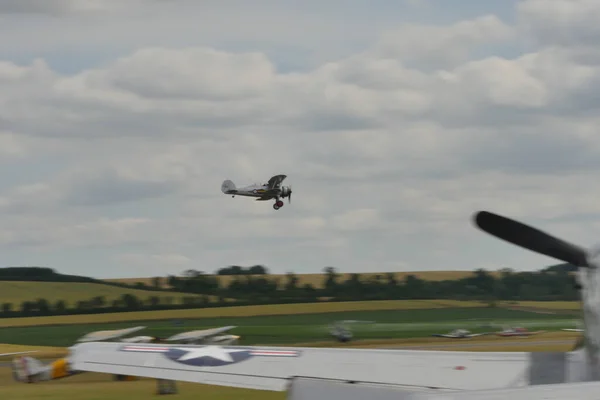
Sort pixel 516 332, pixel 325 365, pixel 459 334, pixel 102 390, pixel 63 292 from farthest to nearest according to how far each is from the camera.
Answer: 1. pixel 63 292
2. pixel 459 334
3. pixel 516 332
4. pixel 102 390
5. pixel 325 365

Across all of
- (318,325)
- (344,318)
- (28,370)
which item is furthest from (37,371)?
(344,318)

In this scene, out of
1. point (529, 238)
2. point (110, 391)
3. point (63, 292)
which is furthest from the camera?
point (63, 292)

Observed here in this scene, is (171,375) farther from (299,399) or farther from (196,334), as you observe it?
(196,334)

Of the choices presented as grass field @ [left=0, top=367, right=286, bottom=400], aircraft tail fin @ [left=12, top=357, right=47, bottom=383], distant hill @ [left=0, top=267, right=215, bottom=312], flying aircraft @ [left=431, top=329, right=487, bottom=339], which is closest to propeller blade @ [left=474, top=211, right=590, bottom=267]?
grass field @ [left=0, top=367, right=286, bottom=400]

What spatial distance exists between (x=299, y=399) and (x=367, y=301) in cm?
4137

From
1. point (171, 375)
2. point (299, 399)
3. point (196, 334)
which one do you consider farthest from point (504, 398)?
point (196, 334)

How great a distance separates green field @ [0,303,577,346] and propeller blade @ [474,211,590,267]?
29953 mm

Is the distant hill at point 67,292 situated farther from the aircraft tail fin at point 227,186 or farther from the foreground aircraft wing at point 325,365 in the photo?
the foreground aircraft wing at point 325,365

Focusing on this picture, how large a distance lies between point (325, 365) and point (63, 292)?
46.1m

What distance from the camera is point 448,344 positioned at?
38.9 meters

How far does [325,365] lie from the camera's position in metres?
11.1

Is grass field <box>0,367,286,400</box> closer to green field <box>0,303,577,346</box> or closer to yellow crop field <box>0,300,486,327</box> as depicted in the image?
green field <box>0,303,577,346</box>

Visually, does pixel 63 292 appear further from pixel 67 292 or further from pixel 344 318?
pixel 344 318

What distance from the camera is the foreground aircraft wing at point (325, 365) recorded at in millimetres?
9062
